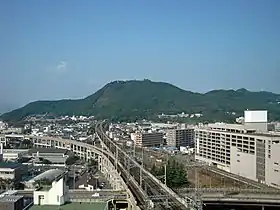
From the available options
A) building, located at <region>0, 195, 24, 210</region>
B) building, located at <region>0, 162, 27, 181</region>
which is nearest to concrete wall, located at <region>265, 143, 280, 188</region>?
building, located at <region>0, 195, 24, 210</region>

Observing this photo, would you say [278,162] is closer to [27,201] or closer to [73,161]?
[27,201]

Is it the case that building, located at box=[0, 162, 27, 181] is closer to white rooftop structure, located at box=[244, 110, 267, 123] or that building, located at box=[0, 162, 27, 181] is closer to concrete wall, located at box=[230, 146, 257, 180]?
concrete wall, located at box=[230, 146, 257, 180]

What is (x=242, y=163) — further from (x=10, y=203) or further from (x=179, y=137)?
(x=179, y=137)

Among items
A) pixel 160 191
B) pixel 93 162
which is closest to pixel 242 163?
pixel 160 191

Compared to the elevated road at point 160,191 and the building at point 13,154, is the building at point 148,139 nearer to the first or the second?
the building at point 13,154

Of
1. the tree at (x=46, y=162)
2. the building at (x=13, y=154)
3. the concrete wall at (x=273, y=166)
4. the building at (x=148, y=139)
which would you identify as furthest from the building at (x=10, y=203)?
the building at (x=148, y=139)

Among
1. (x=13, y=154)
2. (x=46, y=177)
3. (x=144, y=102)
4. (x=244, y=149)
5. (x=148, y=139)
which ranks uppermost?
(x=144, y=102)
